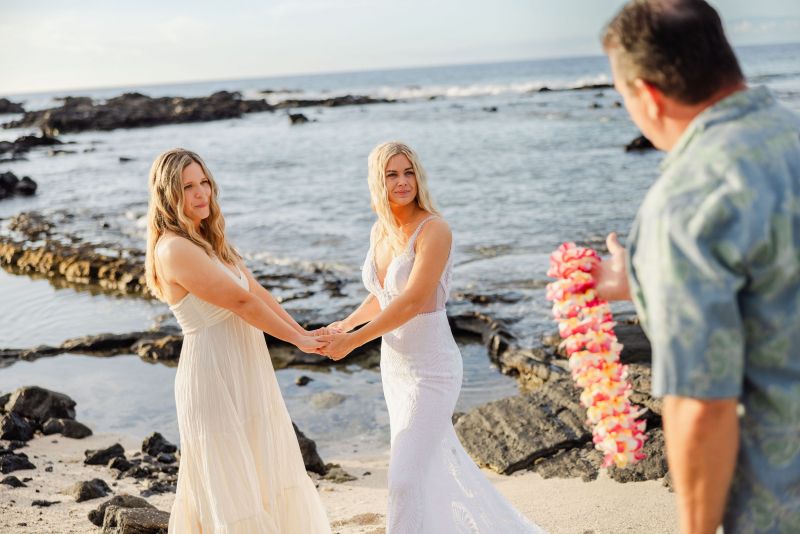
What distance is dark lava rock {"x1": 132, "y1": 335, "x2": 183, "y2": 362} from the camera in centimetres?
1131

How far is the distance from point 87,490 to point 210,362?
2713mm

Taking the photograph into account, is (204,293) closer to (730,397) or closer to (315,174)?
(730,397)

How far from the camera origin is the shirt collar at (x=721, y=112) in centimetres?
187

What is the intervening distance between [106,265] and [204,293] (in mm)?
12789

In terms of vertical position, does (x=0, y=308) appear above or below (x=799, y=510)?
below

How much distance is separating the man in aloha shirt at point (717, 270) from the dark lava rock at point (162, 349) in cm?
1006

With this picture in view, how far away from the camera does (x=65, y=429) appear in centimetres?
838

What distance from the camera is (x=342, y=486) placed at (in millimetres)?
7246

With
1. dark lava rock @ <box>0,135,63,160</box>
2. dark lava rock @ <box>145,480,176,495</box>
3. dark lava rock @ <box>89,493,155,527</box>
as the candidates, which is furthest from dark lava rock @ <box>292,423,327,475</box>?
dark lava rock @ <box>0,135,63,160</box>

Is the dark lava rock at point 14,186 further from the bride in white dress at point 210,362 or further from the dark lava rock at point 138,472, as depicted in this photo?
the bride in white dress at point 210,362

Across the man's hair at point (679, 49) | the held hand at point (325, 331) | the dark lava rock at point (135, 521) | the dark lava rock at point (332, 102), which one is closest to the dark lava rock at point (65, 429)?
the dark lava rock at point (135, 521)

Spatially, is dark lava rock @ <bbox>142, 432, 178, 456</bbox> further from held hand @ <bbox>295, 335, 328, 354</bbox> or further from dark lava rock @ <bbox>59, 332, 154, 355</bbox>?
dark lava rock @ <bbox>59, 332, 154, 355</bbox>

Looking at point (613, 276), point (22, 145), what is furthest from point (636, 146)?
point (22, 145)

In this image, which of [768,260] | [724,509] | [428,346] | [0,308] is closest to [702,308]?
[768,260]
